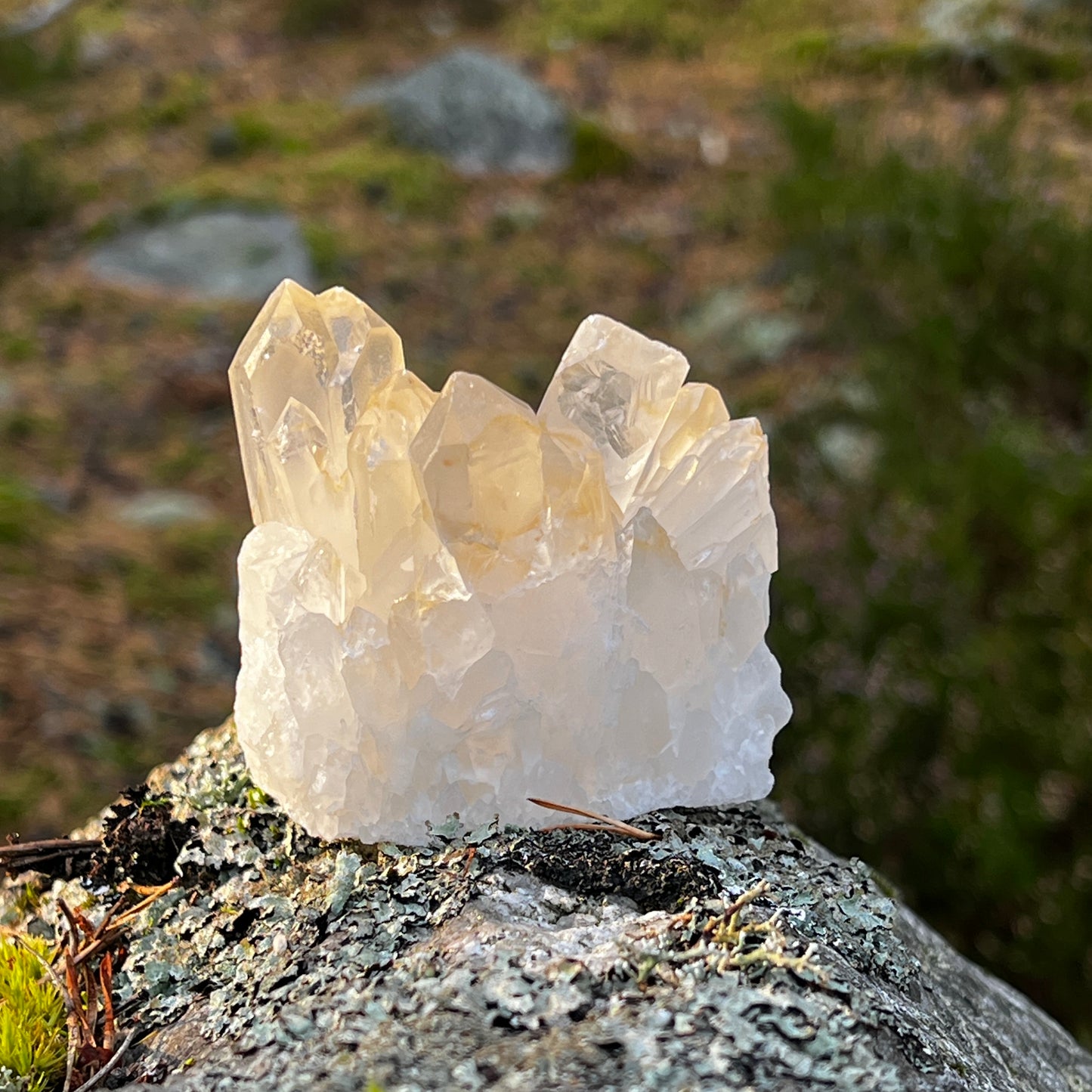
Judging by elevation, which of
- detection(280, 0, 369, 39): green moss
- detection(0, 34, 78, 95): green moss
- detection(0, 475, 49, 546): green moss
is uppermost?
detection(280, 0, 369, 39): green moss

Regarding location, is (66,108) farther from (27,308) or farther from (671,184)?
(671,184)

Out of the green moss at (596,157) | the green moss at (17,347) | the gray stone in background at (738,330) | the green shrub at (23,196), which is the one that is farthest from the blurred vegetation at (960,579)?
the green shrub at (23,196)

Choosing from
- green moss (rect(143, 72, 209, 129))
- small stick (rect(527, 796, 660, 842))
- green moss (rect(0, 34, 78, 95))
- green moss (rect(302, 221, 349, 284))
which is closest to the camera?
small stick (rect(527, 796, 660, 842))

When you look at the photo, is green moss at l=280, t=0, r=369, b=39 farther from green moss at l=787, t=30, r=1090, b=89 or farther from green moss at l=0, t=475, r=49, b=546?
green moss at l=0, t=475, r=49, b=546

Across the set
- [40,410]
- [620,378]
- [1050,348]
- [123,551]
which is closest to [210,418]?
[40,410]

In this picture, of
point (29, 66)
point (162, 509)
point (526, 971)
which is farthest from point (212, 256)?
point (526, 971)

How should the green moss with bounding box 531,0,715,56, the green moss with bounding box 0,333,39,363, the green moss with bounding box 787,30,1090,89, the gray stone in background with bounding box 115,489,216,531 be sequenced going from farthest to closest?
the green moss with bounding box 531,0,715,56, the green moss with bounding box 787,30,1090,89, the green moss with bounding box 0,333,39,363, the gray stone in background with bounding box 115,489,216,531

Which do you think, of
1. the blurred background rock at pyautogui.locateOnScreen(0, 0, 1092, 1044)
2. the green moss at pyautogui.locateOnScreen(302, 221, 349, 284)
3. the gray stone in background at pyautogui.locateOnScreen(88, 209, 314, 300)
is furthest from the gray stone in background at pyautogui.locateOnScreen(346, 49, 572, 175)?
the gray stone in background at pyautogui.locateOnScreen(88, 209, 314, 300)

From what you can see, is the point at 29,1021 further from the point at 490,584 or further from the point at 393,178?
the point at 393,178
